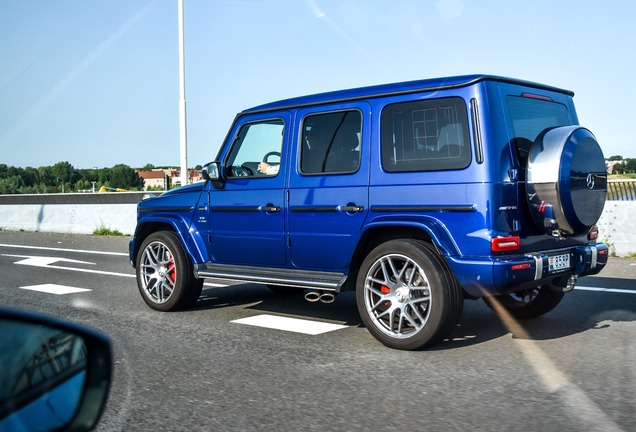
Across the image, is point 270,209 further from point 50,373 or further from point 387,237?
point 50,373

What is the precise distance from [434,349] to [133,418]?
2.44m

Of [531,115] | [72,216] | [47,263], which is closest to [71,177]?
[72,216]

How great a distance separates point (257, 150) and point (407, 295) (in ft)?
7.66

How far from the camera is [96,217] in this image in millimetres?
18484

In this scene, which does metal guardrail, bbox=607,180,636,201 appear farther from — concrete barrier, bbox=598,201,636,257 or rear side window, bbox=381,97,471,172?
rear side window, bbox=381,97,471,172

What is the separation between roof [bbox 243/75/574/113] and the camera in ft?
16.7

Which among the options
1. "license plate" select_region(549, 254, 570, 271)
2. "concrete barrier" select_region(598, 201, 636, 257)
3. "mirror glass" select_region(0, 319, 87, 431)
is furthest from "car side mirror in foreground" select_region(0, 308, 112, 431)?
"concrete barrier" select_region(598, 201, 636, 257)

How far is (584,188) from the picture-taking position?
5.17 metres

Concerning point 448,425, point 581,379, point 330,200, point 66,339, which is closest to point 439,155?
point 330,200

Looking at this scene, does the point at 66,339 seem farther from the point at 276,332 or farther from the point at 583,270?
the point at 583,270

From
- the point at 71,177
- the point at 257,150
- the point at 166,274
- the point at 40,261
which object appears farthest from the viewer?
the point at 71,177

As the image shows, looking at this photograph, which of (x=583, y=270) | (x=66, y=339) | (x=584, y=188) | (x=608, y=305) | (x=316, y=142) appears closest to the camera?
(x=66, y=339)

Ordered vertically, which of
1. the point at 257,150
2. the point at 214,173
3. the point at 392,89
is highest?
the point at 392,89

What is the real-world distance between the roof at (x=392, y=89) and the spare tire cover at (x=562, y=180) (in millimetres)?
624
